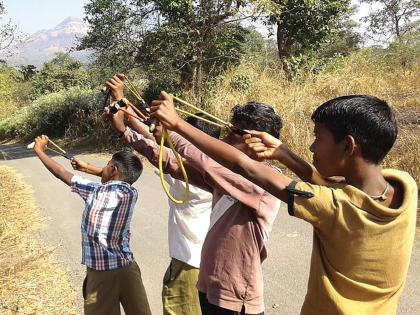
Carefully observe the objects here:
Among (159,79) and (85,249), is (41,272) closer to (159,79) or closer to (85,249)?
(85,249)

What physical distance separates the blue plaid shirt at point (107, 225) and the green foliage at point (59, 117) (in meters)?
14.0

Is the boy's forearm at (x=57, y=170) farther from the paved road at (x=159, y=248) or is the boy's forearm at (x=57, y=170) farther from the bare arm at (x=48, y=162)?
the paved road at (x=159, y=248)

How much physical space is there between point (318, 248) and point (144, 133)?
4.19ft

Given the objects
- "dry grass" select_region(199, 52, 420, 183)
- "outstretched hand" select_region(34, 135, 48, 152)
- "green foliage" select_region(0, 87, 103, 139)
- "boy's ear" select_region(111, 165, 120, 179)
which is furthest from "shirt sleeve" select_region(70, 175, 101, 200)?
"green foliage" select_region(0, 87, 103, 139)

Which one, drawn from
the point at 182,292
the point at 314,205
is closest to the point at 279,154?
the point at 314,205

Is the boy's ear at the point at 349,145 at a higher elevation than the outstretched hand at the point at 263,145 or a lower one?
higher

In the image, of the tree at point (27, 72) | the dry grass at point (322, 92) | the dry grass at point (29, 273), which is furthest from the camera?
the tree at point (27, 72)

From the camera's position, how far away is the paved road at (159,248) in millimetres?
3994

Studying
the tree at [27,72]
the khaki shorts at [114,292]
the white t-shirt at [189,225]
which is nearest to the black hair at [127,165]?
the white t-shirt at [189,225]

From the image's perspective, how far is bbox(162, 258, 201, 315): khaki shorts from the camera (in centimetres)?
260

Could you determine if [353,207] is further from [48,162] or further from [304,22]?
[304,22]

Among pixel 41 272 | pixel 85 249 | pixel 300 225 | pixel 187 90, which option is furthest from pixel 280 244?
pixel 187 90

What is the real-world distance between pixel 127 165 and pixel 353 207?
5.59ft

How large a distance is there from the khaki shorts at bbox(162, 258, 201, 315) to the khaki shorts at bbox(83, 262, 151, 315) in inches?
10.3
